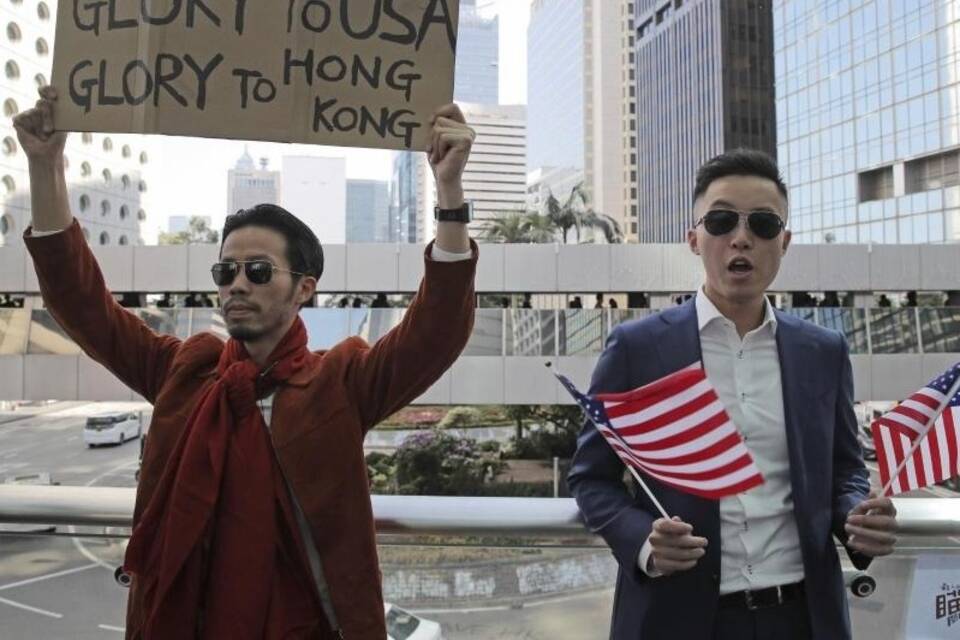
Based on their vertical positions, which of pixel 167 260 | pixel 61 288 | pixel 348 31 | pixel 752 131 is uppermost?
pixel 752 131

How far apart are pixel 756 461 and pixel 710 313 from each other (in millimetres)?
360

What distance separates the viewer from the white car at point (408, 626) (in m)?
2.28

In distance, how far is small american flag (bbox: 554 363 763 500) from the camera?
61.8 inches

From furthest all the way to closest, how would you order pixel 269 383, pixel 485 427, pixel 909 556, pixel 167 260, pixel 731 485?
pixel 485 427 → pixel 167 260 → pixel 909 556 → pixel 269 383 → pixel 731 485

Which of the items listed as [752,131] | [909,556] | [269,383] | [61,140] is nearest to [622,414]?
[269,383]

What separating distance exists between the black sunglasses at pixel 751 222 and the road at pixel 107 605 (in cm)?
115

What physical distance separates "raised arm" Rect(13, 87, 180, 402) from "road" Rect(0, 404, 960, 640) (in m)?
0.78

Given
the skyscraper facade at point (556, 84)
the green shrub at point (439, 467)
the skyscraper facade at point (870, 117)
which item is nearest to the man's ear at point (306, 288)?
the green shrub at point (439, 467)

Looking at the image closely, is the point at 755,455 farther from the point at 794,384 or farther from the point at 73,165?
the point at 73,165

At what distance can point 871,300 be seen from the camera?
2120 centimetres

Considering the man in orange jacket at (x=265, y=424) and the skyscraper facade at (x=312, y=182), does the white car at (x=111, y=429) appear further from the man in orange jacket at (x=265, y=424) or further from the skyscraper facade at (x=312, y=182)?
the skyscraper facade at (x=312, y=182)

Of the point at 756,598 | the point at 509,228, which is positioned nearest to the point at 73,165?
the point at 509,228

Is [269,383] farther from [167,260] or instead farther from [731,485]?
[167,260]

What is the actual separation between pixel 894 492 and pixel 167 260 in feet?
67.3
